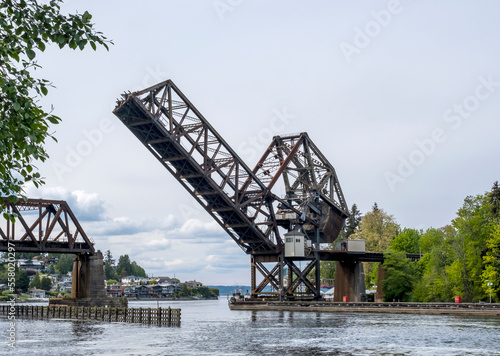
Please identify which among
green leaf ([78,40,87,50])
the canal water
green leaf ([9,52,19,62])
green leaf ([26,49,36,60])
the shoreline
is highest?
green leaf ([78,40,87,50])

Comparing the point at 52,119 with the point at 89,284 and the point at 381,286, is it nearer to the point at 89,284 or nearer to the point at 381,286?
the point at 89,284

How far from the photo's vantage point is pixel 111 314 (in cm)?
5634

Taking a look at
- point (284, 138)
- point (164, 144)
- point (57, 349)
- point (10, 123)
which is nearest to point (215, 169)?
point (164, 144)

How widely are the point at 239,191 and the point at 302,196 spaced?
42.6 ft

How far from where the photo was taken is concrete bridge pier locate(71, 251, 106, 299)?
75312 millimetres

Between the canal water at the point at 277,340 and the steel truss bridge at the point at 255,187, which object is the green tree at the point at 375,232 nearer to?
the steel truss bridge at the point at 255,187

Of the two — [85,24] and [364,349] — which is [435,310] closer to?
[364,349]

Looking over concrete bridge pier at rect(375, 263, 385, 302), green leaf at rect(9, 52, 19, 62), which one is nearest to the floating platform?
concrete bridge pier at rect(375, 263, 385, 302)

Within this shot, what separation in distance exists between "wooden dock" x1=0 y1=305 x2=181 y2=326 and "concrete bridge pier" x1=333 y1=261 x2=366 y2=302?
2927 cm

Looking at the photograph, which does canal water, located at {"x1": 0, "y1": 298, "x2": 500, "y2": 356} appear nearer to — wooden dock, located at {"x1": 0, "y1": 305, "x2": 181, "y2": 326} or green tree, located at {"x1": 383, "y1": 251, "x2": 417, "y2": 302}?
wooden dock, located at {"x1": 0, "y1": 305, "x2": 181, "y2": 326}

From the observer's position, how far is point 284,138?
73750mm

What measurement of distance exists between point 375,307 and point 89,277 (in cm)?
3275

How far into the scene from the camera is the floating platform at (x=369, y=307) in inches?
2240

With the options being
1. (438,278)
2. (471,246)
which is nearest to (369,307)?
(438,278)
